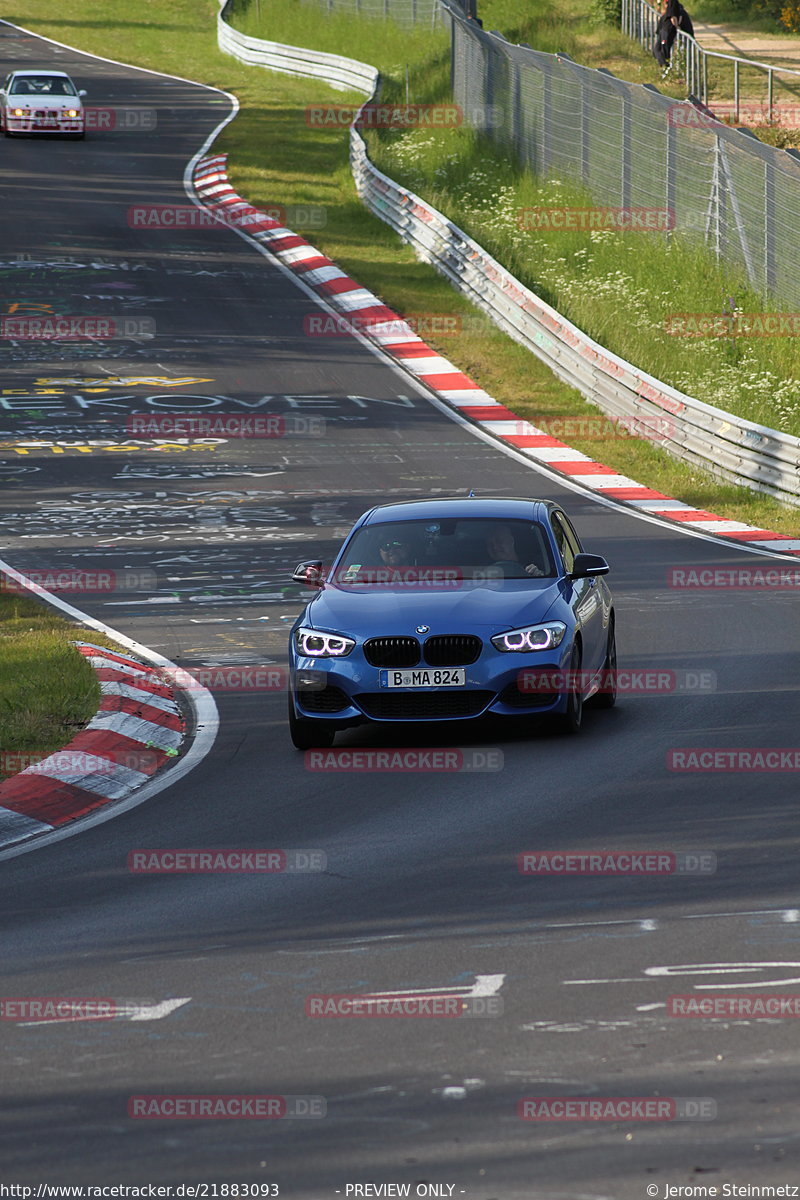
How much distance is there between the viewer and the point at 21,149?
45531 mm

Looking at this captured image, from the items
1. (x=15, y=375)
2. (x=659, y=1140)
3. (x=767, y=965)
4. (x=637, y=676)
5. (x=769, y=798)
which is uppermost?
(x=659, y=1140)

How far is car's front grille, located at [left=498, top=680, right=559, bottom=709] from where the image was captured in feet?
36.1

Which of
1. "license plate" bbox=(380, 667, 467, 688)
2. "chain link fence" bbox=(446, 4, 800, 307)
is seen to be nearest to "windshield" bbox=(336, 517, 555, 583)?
"license plate" bbox=(380, 667, 467, 688)

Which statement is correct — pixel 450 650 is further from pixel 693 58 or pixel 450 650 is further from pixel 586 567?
pixel 693 58

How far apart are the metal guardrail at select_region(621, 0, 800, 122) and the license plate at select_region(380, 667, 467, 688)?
26195mm

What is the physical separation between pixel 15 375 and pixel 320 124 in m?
20.9

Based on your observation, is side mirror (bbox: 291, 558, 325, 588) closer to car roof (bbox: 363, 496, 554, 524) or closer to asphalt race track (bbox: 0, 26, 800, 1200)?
car roof (bbox: 363, 496, 554, 524)

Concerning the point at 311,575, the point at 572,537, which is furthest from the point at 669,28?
the point at 311,575

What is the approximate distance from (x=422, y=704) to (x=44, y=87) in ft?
129

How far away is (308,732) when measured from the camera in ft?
36.9

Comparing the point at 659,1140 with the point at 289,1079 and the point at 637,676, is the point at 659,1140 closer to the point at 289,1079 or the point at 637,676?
the point at 289,1079

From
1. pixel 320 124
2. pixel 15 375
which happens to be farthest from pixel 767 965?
pixel 320 124

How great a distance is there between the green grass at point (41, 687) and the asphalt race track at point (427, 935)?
95 centimetres

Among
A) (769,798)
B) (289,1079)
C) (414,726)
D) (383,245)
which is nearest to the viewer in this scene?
(289,1079)
